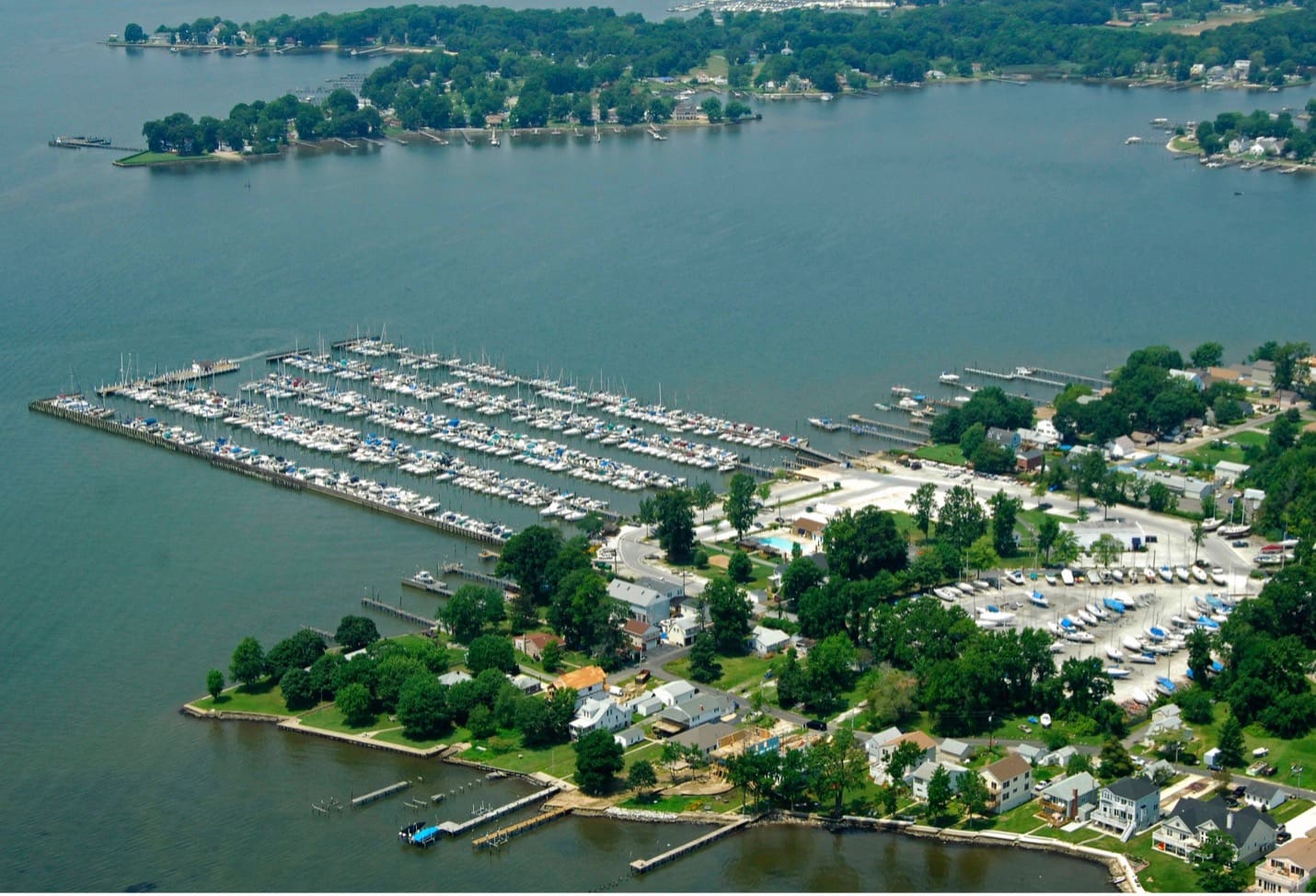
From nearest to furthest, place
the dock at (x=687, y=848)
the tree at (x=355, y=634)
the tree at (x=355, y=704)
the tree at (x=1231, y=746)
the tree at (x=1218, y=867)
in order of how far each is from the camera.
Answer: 1. the tree at (x=1218, y=867)
2. the dock at (x=687, y=848)
3. the tree at (x=1231, y=746)
4. the tree at (x=355, y=704)
5. the tree at (x=355, y=634)

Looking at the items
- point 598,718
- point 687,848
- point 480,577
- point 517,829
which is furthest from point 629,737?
point 480,577

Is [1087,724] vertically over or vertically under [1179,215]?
under

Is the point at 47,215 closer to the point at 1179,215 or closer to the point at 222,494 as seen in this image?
the point at 222,494

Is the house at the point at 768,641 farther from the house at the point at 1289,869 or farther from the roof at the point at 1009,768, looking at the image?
the house at the point at 1289,869

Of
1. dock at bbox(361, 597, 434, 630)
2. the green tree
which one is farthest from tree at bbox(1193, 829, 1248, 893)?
dock at bbox(361, 597, 434, 630)

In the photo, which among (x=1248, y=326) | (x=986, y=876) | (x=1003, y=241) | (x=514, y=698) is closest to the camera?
(x=986, y=876)

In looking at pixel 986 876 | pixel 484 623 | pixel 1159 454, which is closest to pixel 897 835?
pixel 986 876

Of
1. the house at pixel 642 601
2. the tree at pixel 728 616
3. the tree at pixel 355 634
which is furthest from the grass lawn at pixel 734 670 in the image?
the tree at pixel 355 634
